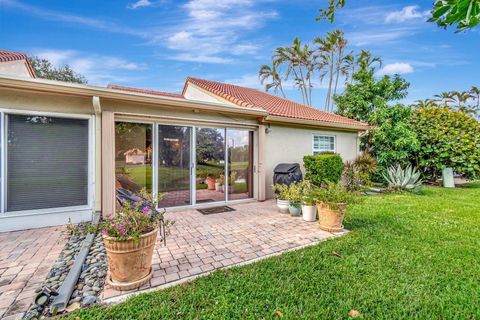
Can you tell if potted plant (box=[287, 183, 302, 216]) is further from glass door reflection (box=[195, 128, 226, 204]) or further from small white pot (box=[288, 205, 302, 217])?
glass door reflection (box=[195, 128, 226, 204])

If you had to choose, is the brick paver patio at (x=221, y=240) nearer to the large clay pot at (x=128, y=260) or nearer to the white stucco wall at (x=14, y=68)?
the large clay pot at (x=128, y=260)

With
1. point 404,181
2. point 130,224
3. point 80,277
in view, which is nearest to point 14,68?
point 80,277

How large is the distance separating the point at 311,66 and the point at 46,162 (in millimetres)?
24058

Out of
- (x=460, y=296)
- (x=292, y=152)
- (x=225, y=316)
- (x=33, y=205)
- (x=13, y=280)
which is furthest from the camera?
(x=292, y=152)

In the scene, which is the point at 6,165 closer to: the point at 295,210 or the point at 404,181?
the point at 295,210

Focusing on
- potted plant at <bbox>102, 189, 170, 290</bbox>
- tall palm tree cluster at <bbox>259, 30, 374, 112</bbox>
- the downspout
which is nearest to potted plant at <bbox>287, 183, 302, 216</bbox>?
potted plant at <bbox>102, 189, 170, 290</bbox>

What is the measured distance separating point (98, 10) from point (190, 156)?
21.3 ft

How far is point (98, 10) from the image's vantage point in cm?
817

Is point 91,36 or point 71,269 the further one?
point 91,36

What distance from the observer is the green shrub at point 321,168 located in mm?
8383

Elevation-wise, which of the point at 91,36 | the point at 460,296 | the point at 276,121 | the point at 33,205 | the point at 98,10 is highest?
the point at 91,36

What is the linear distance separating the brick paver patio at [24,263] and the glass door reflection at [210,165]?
364cm

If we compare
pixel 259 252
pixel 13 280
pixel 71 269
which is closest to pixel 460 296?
pixel 259 252

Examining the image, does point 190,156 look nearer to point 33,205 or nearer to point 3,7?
point 33,205
